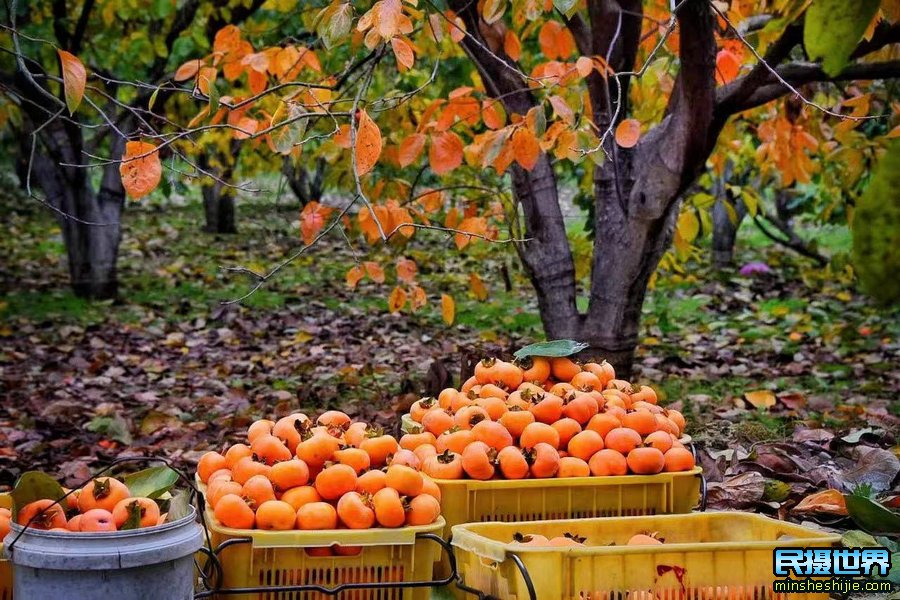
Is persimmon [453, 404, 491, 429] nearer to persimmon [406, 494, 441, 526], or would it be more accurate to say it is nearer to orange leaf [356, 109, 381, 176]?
persimmon [406, 494, 441, 526]

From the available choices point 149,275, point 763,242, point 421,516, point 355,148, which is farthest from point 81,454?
point 763,242

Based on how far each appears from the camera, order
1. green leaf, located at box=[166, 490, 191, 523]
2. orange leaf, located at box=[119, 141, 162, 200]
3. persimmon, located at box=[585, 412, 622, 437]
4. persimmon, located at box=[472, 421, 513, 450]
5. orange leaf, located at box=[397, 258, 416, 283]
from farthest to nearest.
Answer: orange leaf, located at box=[397, 258, 416, 283], orange leaf, located at box=[119, 141, 162, 200], persimmon, located at box=[585, 412, 622, 437], persimmon, located at box=[472, 421, 513, 450], green leaf, located at box=[166, 490, 191, 523]

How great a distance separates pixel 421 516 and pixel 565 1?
4.89ft

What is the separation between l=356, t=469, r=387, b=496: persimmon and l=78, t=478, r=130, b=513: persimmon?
0.56 metres

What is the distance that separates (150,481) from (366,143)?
1.19 metres

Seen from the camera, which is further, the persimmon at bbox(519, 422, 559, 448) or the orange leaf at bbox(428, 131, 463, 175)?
the orange leaf at bbox(428, 131, 463, 175)

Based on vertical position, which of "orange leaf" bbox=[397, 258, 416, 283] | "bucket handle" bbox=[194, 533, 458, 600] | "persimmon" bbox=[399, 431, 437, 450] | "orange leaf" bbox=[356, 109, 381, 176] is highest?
"orange leaf" bbox=[356, 109, 381, 176]

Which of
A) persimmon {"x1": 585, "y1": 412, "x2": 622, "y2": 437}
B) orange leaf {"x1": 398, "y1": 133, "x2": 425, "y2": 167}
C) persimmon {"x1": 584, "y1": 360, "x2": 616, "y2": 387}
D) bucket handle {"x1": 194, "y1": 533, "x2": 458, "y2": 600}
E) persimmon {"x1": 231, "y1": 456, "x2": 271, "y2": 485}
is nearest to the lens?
bucket handle {"x1": 194, "y1": 533, "x2": 458, "y2": 600}

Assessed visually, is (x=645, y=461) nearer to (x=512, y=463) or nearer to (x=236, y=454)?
(x=512, y=463)

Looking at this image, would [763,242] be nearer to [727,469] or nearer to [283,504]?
[727,469]

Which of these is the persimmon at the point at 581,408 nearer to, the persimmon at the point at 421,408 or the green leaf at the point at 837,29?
the persimmon at the point at 421,408

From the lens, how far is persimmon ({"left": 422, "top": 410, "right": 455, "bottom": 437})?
116 inches

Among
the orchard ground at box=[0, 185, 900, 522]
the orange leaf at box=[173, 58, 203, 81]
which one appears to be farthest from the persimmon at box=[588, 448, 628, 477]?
the orange leaf at box=[173, 58, 203, 81]

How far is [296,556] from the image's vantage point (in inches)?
86.9
